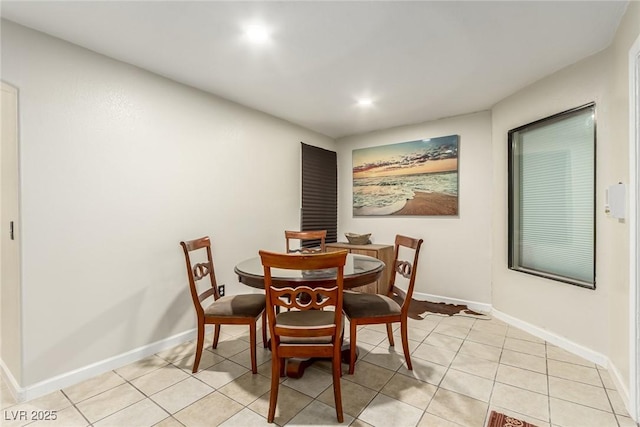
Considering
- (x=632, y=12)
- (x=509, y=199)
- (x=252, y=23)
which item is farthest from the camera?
(x=509, y=199)

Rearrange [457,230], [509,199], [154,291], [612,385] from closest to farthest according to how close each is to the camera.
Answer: [612,385] → [154,291] → [509,199] → [457,230]

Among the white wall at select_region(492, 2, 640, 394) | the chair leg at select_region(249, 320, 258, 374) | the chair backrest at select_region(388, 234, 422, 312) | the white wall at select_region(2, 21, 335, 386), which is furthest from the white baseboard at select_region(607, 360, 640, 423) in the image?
the white wall at select_region(2, 21, 335, 386)

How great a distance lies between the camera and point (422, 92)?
9.93 ft

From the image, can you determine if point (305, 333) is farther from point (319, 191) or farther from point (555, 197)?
point (319, 191)

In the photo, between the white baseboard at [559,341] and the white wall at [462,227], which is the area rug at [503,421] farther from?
the white wall at [462,227]

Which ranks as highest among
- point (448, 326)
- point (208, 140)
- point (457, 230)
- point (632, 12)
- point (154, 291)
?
point (632, 12)

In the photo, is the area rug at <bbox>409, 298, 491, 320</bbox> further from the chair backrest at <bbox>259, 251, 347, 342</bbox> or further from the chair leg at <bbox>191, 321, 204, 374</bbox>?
the chair leg at <bbox>191, 321, 204, 374</bbox>

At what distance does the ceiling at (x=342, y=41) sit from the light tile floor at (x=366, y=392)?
2.45 metres

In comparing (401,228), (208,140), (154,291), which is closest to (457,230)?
(401,228)

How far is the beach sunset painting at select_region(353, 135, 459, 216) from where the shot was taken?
3826 mm

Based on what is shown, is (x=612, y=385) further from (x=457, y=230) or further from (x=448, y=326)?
(x=457, y=230)

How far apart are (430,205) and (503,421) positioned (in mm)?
2678

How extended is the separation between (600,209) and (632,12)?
4.42 ft

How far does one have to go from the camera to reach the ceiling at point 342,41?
1.76 m
